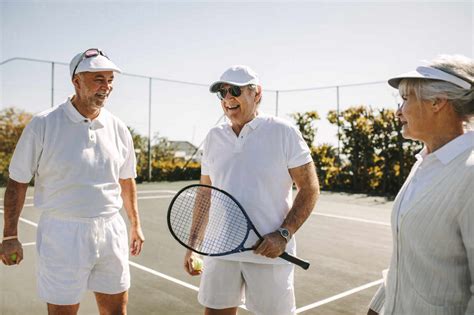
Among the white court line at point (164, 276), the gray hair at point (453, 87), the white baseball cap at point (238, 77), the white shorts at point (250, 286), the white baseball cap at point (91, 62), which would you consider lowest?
the white court line at point (164, 276)

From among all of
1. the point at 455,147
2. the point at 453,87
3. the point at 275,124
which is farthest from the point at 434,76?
the point at 275,124

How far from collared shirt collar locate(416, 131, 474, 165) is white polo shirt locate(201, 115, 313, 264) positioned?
93 centimetres

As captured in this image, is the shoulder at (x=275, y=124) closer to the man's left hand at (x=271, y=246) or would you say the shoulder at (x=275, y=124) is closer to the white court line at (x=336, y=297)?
the man's left hand at (x=271, y=246)

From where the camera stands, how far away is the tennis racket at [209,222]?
7.95 feet

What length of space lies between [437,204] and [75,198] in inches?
70.9

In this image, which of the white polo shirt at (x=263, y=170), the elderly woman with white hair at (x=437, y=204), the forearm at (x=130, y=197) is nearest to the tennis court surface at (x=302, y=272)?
the forearm at (x=130, y=197)

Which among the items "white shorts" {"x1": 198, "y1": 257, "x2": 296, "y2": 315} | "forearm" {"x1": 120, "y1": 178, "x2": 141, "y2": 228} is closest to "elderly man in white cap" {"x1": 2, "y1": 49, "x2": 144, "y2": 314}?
"forearm" {"x1": 120, "y1": 178, "x2": 141, "y2": 228}

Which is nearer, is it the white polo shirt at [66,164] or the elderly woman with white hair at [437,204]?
the elderly woman with white hair at [437,204]

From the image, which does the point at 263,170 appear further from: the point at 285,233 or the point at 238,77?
the point at 238,77

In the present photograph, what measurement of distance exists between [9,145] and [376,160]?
374 inches

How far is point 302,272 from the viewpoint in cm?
502

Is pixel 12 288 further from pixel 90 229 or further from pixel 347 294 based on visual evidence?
pixel 347 294

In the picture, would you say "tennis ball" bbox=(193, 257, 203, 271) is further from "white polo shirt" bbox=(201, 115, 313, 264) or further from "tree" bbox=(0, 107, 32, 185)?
"tree" bbox=(0, 107, 32, 185)

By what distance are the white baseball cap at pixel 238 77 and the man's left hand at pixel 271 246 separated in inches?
30.6
